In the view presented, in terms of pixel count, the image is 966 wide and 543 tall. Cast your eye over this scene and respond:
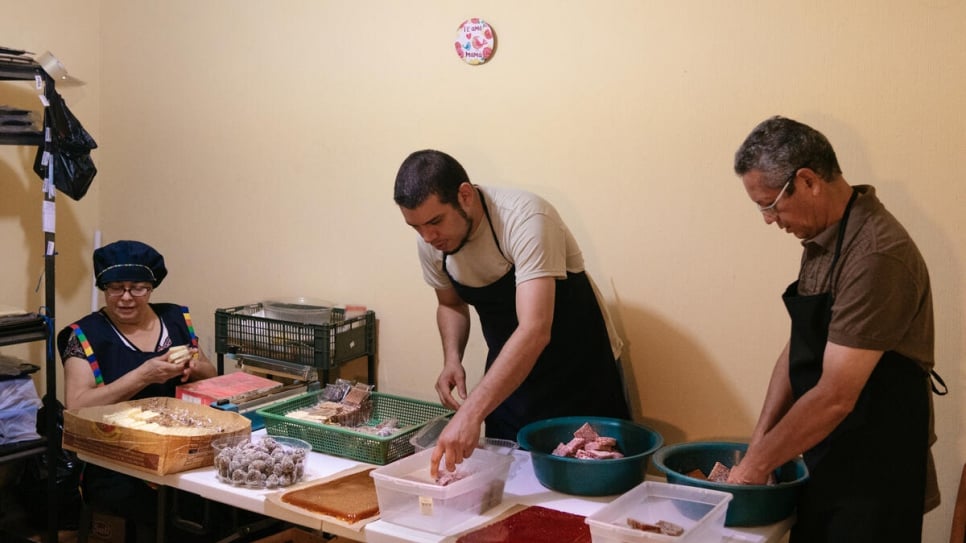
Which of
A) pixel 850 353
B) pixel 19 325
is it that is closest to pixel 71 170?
pixel 19 325

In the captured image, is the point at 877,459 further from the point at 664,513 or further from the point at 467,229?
the point at 467,229

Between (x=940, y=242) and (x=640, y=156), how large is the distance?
3.37 feet

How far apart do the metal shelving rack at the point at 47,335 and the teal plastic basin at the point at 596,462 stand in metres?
2.22

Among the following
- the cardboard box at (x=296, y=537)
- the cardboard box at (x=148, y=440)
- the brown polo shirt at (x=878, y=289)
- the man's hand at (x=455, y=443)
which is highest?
the brown polo shirt at (x=878, y=289)

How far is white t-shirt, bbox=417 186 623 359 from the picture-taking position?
2520 mm

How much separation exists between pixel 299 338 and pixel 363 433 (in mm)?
1026

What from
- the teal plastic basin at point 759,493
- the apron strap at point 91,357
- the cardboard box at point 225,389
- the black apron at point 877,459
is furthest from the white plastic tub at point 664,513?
the apron strap at point 91,357

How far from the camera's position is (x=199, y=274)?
4.35m

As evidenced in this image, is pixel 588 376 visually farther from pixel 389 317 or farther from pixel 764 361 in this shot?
pixel 389 317

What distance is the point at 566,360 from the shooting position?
2.77 metres

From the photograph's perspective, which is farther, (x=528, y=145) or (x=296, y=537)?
(x=528, y=145)

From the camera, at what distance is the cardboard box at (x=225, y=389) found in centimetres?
299

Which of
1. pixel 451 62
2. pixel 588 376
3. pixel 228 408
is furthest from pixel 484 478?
pixel 451 62

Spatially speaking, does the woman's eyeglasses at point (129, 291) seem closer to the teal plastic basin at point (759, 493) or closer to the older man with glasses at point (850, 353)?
the teal plastic basin at point (759, 493)
